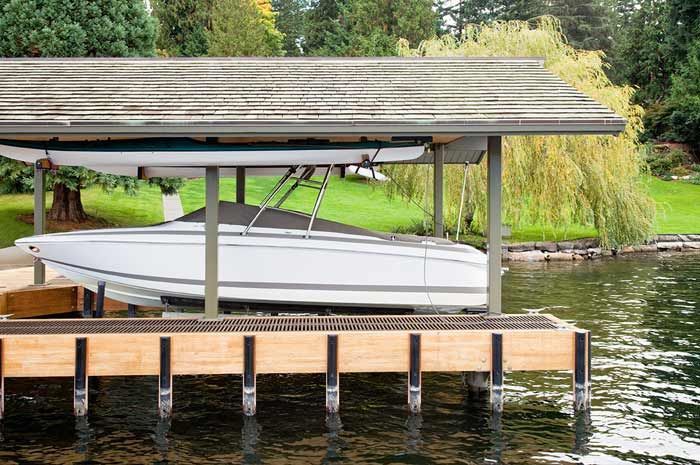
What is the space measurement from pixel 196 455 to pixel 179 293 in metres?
3.44

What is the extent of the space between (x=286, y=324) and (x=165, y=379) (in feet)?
5.55

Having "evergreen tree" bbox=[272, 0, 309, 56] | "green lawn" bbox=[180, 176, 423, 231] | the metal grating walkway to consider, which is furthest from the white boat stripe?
"evergreen tree" bbox=[272, 0, 309, 56]

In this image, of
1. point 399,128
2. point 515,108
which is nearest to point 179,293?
point 399,128

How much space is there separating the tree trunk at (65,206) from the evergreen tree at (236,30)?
19644 millimetres

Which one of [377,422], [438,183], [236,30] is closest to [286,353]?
[377,422]

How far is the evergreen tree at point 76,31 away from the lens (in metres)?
23.4

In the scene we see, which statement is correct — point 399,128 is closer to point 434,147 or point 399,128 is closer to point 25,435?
point 434,147

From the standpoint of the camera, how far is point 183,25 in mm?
49000

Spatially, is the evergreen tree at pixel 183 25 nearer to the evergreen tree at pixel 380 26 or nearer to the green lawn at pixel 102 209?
the evergreen tree at pixel 380 26

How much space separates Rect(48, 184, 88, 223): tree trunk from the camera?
26.0 metres

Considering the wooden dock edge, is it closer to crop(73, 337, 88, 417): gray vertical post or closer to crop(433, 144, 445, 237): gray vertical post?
crop(73, 337, 88, 417): gray vertical post

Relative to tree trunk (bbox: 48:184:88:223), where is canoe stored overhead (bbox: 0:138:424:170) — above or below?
above

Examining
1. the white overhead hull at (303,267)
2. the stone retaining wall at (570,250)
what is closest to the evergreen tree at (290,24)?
the stone retaining wall at (570,250)

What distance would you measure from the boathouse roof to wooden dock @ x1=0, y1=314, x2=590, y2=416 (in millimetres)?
2433
